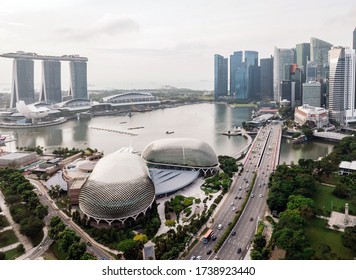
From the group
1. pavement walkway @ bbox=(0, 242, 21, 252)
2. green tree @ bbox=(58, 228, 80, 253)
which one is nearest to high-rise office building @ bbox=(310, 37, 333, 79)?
green tree @ bbox=(58, 228, 80, 253)

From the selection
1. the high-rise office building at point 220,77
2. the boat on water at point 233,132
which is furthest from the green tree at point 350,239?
the high-rise office building at point 220,77

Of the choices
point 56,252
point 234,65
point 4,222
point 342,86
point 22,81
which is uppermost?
point 234,65

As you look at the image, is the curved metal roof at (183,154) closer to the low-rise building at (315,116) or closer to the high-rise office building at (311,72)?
the low-rise building at (315,116)

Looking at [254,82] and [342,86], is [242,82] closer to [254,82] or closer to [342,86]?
[254,82]

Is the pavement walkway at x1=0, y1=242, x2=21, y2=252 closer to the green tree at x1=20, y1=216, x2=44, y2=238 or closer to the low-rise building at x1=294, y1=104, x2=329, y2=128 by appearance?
the green tree at x1=20, y1=216, x2=44, y2=238

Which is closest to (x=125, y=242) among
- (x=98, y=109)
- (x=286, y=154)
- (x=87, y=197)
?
(x=87, y=197)

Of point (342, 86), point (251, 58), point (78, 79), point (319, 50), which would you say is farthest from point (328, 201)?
point (251, 58)
